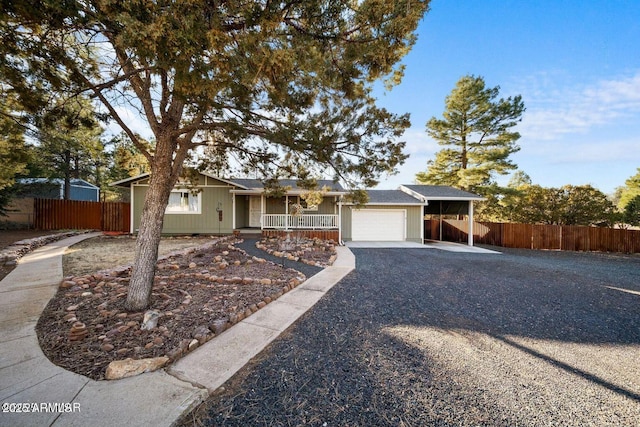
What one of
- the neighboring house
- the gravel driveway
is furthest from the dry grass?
the neighboring house

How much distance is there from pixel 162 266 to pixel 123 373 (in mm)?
4443

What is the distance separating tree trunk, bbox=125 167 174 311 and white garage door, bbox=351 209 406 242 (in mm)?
11273

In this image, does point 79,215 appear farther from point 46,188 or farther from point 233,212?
point 233,212

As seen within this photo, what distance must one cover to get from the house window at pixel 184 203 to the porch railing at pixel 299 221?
3607 millimetres

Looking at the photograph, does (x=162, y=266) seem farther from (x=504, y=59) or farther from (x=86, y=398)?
(x=504, y=59)

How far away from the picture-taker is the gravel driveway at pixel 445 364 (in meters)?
2.06

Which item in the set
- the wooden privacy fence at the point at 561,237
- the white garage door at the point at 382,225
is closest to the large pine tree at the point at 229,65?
the white garage door at the point at 382,225

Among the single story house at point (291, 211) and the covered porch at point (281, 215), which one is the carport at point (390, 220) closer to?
the single story house at point (291, 211)

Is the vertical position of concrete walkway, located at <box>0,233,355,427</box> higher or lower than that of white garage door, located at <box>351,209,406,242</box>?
lower

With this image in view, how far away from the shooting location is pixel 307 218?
13.2m

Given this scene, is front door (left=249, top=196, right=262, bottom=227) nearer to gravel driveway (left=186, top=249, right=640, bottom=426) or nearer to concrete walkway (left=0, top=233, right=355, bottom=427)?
gravel driveway (left=186, top=249, right=640, bottom=426)

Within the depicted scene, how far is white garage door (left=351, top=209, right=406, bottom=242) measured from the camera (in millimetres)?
14180

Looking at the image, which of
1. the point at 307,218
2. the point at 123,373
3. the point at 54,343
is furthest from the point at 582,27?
the point at 54,343

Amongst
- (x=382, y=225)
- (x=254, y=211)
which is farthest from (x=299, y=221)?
(x=382, y=225)
